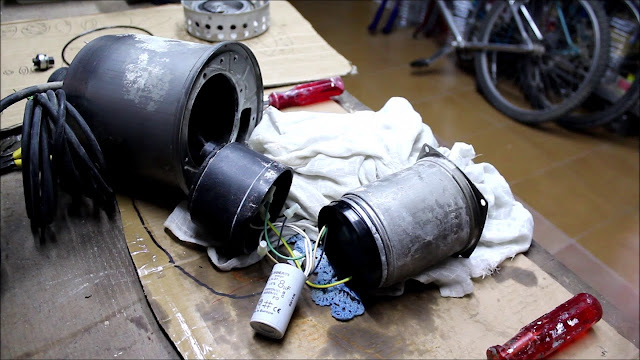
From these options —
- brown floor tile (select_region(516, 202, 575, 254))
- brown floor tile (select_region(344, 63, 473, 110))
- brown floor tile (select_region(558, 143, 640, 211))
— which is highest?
brown floor tile (select_region(344, 63, 473, 110))

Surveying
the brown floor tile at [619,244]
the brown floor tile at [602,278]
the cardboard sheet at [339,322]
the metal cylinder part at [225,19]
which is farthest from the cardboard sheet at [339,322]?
the metal cylinder part at [225,19]

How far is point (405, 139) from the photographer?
1146 millimetres

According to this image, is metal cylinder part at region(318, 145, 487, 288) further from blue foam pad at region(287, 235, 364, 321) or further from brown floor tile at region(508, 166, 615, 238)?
brown floor tile at region(508, 166, 615, 238)

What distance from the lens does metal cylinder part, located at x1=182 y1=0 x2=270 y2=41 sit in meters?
1.65

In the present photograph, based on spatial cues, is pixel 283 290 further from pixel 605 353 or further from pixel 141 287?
pixel 605 353

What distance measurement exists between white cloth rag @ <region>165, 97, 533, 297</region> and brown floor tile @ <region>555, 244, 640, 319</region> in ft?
2.10

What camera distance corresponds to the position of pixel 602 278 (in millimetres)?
1554

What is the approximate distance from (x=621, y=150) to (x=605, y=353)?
5.23ft

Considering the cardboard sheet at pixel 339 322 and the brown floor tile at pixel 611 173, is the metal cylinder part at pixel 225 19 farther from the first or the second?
the brown floor tile at pixel 611 173

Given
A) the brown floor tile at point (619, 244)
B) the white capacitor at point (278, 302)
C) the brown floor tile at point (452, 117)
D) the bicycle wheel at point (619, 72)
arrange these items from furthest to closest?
1. the brown floor tile at point (452, 117)
2. the bicycle wheel at point (619, 72)
3. the brown floor tile at point (619, 244)
4. the white capacitor at point (278, 302)

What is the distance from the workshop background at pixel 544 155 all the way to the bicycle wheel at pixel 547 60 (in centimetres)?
11

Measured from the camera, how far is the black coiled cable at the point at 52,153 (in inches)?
34.3

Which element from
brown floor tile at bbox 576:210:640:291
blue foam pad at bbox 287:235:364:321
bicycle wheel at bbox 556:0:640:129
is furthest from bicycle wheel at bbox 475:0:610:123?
blue foam pad at bbox 287:235:364:321

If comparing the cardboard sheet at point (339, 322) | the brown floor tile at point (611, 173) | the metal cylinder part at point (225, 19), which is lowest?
the brown floor tile at point (611, 173)
